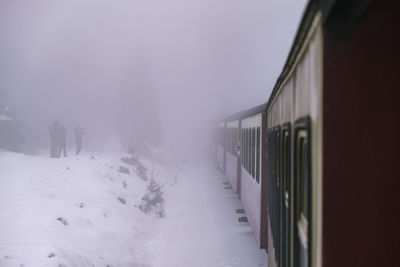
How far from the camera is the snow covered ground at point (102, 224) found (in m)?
7.24

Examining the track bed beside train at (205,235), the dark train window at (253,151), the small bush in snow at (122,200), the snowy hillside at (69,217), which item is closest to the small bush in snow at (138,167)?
the track bed beside train at (205,235)

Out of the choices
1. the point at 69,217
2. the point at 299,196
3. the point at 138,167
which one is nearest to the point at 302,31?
the point at 299,196

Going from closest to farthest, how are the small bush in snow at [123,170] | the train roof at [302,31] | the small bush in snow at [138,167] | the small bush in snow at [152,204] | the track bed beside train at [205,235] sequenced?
the train roof at [302,31], the track bed beside train at [205,235], the small bush in snow at [152,204], the small bush in snow at [123,170], the small bush in snow at [138,167]

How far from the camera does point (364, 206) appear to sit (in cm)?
155

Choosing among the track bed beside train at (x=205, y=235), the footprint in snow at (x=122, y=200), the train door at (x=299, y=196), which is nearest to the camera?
the train door at (x=299, y=196)

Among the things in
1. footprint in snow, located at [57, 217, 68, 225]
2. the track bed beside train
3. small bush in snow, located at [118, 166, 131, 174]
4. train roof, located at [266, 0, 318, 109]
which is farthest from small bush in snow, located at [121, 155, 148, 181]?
train roof, located at [266, 0, 318, 109]

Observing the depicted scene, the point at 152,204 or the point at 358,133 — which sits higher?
the point at 358,133

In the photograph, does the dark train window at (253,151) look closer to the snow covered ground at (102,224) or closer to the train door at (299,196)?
the snow covered ground at (102,224)

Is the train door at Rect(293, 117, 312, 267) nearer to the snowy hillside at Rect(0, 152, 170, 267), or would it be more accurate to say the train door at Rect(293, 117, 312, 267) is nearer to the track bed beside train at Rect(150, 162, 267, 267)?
the snowy hillside at Rect(0, 152, 170, 267)

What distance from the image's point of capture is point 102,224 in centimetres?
957

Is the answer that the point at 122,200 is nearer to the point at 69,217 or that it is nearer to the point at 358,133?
the point at 69,217

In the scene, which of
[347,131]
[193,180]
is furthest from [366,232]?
[193,180]

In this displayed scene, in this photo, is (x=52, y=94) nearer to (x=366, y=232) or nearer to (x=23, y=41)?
(x=23, y=41)

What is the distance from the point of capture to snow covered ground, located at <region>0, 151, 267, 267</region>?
285 inches
